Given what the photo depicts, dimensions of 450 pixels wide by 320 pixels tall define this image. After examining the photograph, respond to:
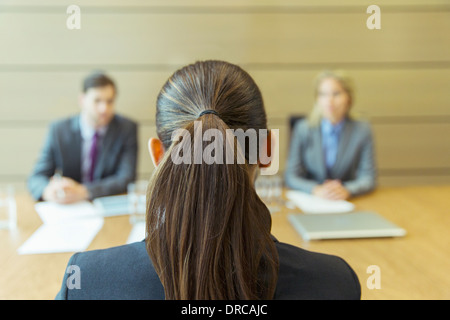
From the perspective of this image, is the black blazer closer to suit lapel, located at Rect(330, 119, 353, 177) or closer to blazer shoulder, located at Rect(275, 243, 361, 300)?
blazer shoulder, located at Rect(275, 243, 361, 300)

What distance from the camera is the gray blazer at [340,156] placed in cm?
211

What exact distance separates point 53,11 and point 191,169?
2.52 meters

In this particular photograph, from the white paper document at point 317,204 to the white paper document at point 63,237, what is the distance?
2.66 feet

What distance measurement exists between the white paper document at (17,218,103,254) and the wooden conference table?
0.03 m

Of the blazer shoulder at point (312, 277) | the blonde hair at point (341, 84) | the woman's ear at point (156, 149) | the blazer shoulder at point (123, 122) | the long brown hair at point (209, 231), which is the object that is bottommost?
the blazer shoulder at point (312, 277)

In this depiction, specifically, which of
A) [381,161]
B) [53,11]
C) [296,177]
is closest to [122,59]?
[53,11]

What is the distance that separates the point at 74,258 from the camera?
72 centimetres

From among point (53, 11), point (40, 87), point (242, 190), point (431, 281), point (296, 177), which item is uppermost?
point (53, 11)

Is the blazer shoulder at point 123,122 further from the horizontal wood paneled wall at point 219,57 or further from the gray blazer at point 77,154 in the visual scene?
the horizontal wood paneled wall at point 219,57

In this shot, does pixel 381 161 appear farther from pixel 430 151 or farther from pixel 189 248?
pixel 189 248

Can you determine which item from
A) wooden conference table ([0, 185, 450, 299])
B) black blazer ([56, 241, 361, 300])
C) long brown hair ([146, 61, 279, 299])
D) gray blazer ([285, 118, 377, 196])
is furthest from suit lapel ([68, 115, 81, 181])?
long brown hair ([146, 61, 279, 299])

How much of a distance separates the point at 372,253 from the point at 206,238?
0.78m

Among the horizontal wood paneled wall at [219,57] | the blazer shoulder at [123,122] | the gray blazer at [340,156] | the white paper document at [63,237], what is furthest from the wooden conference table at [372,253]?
the horizontal wood paneled wall at [219,57]

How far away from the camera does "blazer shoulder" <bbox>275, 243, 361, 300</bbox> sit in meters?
0.71
